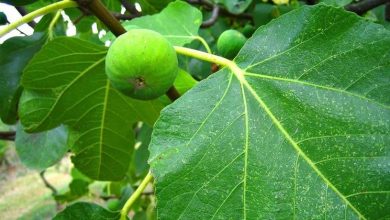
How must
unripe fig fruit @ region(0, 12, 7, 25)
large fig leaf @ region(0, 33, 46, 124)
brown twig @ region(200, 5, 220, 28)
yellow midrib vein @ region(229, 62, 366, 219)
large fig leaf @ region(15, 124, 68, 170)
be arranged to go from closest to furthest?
1. yellow midrib vein @ region(229, 62, 366, 219)
2. large fig leaf @ region(0, 33, 46, 124)
3. unripe fig fruit @ region(0, 12, 7, 25)
4. large fig leaf @ region(15, 124, 68, 170)
5. brown twig @ region(200, 5, 220, 28)

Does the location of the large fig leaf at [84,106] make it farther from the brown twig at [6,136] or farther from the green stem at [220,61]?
the brown twig at [6,136]

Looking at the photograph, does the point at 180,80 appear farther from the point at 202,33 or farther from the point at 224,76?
the point at 202,33

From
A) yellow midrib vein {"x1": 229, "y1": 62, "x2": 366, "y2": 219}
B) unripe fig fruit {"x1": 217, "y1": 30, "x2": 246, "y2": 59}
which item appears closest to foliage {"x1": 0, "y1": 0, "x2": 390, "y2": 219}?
yellow midrib vein {"x1": 229, "y1": 62, "x2": 366, "y2": 219}

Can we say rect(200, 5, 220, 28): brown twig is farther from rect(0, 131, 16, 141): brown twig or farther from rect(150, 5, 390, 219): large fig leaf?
rect(150, 5, 390, 219): large fig leaf

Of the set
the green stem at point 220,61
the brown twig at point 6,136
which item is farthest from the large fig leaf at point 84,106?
the brown twig at point 6,136

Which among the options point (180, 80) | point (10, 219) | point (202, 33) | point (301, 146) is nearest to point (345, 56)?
point (301, 146)

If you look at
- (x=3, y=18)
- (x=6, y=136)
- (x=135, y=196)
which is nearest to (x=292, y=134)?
(x=135, y=196)
